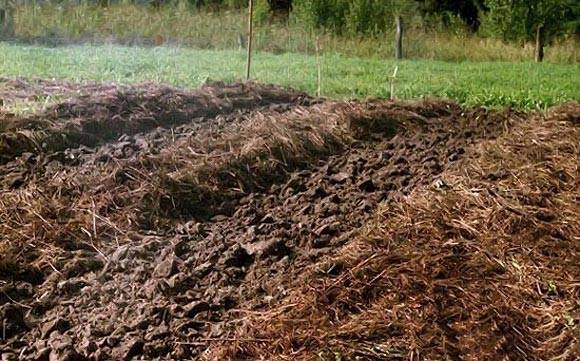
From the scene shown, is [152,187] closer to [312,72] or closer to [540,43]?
[312,72]

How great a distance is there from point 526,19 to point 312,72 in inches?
242

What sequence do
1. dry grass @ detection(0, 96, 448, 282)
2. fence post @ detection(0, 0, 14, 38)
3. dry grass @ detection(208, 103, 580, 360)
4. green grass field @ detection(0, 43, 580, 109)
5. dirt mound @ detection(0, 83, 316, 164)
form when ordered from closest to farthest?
1. dry grass @ detection(208, 103, 580, 360)
2. dry grass @ detection(0, 96, 448, 282)
3. dirt mound @ detection(0, 83, 316, 164)
4. green grass field @ detection(0, 43, 580, 109)
5. fence post @ detection(0, 0, 14, 38)

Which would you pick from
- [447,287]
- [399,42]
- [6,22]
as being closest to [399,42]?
[399,42]

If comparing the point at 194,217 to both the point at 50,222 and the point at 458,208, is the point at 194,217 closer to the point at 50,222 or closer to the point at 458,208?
the point at 50,222

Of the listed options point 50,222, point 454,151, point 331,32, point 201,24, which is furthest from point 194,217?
point 331,32

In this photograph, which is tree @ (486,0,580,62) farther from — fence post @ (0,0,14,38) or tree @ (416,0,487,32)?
fence post @ (0,0,14,38)

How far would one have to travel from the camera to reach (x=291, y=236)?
4.13 m

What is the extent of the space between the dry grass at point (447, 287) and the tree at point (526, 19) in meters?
10.9

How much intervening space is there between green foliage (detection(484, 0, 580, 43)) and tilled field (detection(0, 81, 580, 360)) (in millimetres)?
9145

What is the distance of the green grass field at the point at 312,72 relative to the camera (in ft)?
28.0

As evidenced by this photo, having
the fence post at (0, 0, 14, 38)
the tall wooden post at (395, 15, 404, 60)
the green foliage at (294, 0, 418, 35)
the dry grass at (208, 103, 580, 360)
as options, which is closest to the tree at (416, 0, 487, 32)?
the green foliage at (294, 0, 418, 35)

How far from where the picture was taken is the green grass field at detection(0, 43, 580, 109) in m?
8.55

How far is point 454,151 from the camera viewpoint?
5.18 metres

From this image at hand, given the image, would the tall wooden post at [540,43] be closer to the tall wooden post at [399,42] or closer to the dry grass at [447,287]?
the tall wooden post at [399,42]
